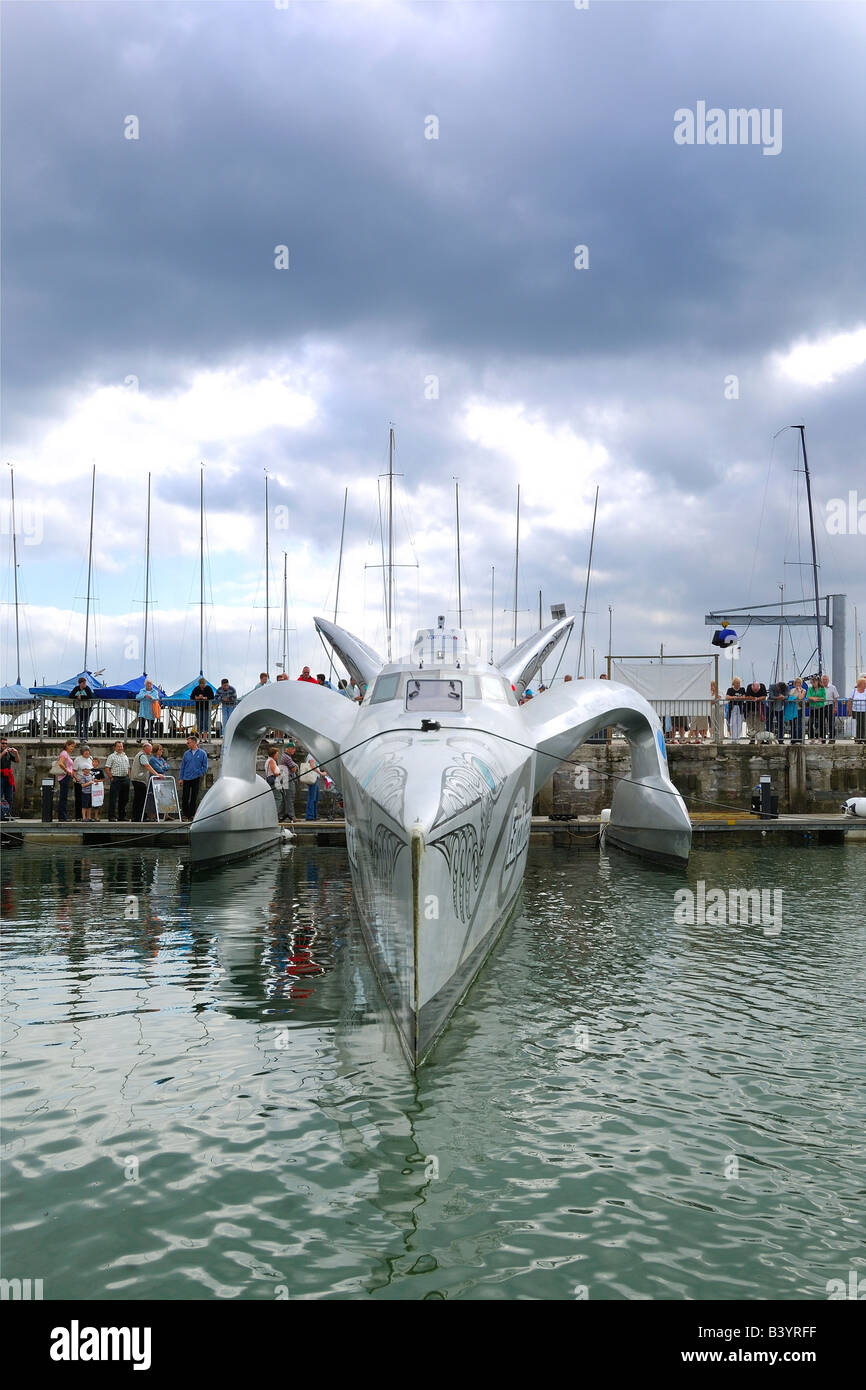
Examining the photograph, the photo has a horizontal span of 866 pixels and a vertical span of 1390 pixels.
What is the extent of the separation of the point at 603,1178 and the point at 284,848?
1318 cm

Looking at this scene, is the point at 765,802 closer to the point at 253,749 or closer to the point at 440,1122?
the point at 253,749

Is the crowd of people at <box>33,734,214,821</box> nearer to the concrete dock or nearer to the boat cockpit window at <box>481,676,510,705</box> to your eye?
the concrete dock

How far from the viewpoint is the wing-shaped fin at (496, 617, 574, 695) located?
14375 mm

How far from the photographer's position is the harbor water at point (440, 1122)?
11.7 ft

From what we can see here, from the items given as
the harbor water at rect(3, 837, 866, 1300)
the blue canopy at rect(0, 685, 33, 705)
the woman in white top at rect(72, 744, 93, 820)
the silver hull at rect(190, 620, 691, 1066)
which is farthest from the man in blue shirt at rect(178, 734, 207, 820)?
the blue canopy at rect(0, 685, 33, 705)

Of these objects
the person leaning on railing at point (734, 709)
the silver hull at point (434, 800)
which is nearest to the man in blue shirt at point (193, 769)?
the silver hull at point (434, 800)

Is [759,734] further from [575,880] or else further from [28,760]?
[28,760]

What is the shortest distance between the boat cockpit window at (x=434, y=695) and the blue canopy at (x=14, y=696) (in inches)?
1263

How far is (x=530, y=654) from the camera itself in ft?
48.6

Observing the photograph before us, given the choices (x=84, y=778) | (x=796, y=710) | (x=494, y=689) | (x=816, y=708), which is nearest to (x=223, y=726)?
(x=84, y=778)

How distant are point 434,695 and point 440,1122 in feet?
18.7

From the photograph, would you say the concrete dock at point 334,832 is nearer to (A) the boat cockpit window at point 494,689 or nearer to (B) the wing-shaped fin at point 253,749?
(B) the wing-shaped fin at point 253,749

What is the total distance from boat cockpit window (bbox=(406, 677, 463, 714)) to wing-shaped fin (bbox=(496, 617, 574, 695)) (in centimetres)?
383

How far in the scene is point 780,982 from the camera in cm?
755
